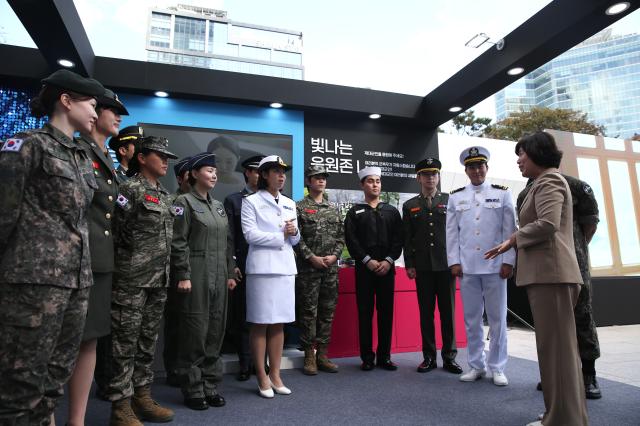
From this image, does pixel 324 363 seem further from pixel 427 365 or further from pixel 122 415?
pixel 122 415

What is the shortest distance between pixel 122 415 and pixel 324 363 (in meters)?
1.75

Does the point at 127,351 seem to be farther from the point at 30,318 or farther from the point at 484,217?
the point at 484,217

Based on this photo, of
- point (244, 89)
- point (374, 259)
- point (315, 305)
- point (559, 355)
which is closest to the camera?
point (559, 355)

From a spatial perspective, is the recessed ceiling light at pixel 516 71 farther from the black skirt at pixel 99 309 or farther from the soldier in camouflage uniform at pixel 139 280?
the black skirt at pixel 99 309

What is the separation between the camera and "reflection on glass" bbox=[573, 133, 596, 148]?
245 inches

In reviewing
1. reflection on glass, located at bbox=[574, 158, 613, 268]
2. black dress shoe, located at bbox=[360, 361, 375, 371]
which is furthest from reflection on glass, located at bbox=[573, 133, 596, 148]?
black dress shoe, located at bbox=[360, 361, 375, 371]

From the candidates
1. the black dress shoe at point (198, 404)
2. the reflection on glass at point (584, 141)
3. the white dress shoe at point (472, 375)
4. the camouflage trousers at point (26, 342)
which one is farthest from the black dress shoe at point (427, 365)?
the reflection on glass at point (584, 141)

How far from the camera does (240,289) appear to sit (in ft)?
11.2

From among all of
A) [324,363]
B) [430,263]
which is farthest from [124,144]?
[430,263]

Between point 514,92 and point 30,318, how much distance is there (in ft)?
199

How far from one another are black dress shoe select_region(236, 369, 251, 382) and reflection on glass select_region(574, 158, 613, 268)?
5571 mm

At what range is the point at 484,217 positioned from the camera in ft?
10.3

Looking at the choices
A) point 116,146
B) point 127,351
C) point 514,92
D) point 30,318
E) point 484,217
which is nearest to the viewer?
point 30,318

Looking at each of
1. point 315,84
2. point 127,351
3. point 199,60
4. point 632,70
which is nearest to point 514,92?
point 632,70
